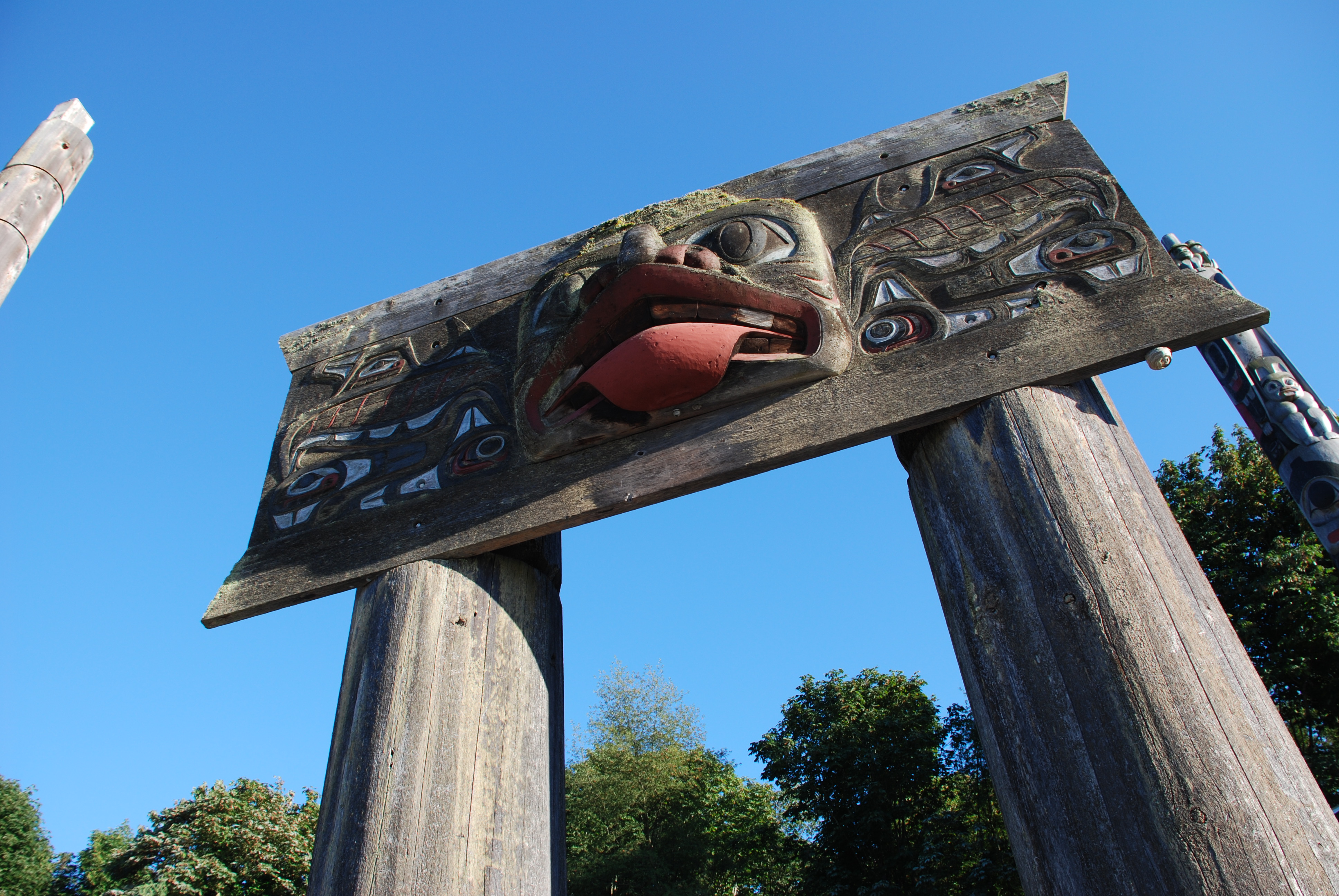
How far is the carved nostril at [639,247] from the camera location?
3352mm

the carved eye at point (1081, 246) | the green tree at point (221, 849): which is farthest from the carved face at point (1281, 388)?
the green tree at point (221, 849)

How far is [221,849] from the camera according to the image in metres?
17.6

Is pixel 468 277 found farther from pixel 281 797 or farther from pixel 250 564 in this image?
pixel 281 797

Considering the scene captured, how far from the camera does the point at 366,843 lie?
101 inches

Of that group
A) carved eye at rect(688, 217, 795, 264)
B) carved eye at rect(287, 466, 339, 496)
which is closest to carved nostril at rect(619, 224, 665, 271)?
carved eye at rect(688, 217, 795, 264)

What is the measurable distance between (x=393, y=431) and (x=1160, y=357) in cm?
308

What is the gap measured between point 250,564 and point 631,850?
1644 centimetres

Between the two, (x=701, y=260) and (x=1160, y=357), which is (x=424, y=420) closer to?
(x=701, y=260)

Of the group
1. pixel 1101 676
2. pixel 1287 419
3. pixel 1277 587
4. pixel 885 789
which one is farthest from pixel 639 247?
pixel 885 789

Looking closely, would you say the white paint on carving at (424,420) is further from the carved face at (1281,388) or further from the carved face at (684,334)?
the carved face at (1281,388)

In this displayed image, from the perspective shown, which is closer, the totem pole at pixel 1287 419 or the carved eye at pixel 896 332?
the carved eye at pixel 896 332

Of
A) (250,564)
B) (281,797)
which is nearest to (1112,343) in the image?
(250,564)

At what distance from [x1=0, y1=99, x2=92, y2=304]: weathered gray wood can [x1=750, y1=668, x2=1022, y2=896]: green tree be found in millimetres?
14901

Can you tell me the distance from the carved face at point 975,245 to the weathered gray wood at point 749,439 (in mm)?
125
